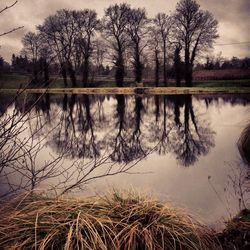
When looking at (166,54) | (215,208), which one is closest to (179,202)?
(215,208)

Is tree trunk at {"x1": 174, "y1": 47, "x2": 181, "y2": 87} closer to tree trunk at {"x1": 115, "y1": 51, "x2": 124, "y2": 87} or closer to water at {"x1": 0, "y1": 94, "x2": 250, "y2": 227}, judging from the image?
tree trunk at {"x1": 115, "y1": 51, "x2": 124, "y2": 87}

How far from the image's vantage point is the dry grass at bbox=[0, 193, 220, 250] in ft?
9.02

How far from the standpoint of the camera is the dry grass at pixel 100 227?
9.02 ft

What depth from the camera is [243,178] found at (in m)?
6.56

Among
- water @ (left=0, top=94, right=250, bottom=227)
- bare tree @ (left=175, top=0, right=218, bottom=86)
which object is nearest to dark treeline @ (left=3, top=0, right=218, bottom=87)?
bare tree @ (left=175, top=0, right=218, bottom=86)

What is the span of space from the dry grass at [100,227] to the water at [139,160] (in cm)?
34

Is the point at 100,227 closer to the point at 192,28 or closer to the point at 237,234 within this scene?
the point at 237,234

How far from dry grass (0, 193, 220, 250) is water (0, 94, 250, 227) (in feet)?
1.13

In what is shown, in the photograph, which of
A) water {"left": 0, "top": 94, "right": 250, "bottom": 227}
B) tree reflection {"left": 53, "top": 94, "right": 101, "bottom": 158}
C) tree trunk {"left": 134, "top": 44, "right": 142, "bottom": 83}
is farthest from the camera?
tree trunk {"left": 134, "top": 44, "right": 142, "bottom": 83}

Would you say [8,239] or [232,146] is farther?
[232,146]

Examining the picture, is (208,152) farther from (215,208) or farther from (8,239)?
(8,239)

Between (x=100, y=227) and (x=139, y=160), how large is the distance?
0.72 meters

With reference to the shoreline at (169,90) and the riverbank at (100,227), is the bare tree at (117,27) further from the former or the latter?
the riverbank at (100,227)

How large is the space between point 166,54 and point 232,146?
4253 cm
